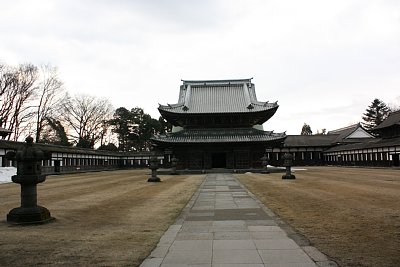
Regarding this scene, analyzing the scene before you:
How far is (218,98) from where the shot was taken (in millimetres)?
54000

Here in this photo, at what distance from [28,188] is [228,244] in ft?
20.5

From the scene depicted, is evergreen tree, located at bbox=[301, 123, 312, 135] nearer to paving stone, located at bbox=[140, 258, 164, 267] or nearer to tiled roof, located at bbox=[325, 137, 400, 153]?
tiled roof, located at bbox=[325, 137, 400, 153]

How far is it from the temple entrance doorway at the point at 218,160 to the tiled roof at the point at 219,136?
382 cm

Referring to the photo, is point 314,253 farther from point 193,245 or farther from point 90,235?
point 90,235

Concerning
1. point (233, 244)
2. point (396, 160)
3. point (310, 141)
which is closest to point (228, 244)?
point (233, 244)

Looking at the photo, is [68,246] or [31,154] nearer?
[68,246]

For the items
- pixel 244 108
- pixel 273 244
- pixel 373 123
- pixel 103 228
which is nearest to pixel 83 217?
pixel 103 228

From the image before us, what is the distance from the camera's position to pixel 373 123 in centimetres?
9075

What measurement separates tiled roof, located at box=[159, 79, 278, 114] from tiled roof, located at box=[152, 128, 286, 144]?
2.69 m

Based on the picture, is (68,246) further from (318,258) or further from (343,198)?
(343,198)

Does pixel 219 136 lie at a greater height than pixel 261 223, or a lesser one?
greater

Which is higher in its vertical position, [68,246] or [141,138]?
[141,138]

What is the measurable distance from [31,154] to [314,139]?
238 ft

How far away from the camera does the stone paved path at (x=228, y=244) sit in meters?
6.06
